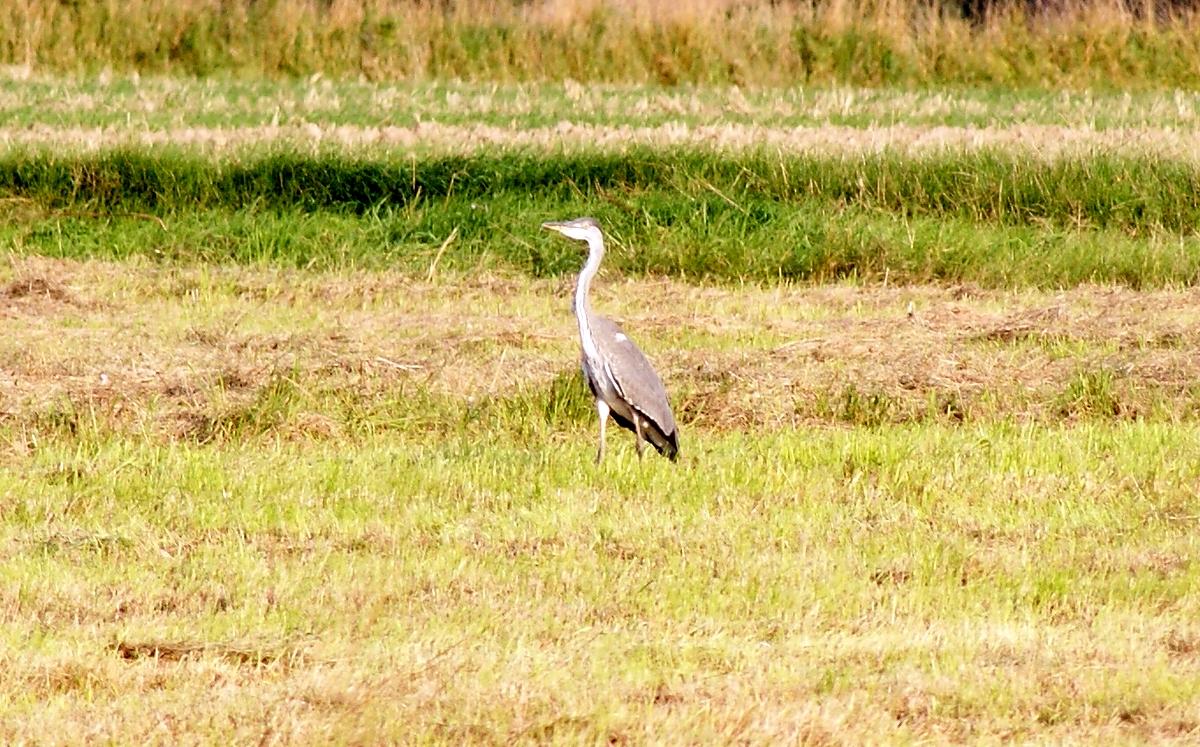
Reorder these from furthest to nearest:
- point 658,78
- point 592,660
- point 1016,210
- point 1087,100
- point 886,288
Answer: point 658,78 → point 1087,100 → point 1016,210 → point 886,288 → point 592,660

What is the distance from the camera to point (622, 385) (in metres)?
8.03

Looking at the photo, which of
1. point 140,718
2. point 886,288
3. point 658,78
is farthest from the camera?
point 658,78

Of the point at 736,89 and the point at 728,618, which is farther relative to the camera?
the point at 736,89

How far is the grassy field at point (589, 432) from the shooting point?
5.09m

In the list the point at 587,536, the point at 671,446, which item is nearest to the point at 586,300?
the point at 671,446

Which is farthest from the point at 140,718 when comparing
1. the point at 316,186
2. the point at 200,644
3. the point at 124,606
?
the point at 316,186

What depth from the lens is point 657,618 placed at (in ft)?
18.8

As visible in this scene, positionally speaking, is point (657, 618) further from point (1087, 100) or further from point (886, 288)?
→ point (1087, 100)

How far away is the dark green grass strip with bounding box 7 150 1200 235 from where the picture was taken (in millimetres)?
14500

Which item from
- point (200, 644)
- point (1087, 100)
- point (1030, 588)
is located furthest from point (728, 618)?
point (1087, 100)

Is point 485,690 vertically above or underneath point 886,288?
above

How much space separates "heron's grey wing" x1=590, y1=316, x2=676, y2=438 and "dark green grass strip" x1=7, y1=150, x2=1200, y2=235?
602cm

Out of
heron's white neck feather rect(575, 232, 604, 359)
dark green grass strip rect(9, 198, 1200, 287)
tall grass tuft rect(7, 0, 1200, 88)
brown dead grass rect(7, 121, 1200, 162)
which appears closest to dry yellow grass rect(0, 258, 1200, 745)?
heron's white neck feather rect(575, 232, 604, 359)

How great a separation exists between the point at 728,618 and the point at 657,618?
219 mm
